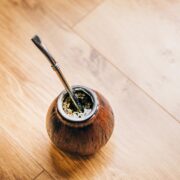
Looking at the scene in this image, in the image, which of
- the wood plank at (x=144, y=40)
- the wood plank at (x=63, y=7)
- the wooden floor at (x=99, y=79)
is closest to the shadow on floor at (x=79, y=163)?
the wooden floor at (x=99, y=79)

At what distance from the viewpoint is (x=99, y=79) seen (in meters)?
1.01

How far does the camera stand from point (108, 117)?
0.82 m

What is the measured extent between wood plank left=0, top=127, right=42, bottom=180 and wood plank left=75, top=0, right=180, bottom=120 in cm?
31

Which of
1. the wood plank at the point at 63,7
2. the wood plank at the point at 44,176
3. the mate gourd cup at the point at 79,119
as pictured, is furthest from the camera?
the wood plank at the point at 63,7

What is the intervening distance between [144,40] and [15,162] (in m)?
0.44

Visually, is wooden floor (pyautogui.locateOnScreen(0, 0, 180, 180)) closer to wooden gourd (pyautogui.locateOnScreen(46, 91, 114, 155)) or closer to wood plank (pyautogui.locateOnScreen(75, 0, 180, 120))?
wood plank (pyautogui.locateOnScreen(75, 0, 180, 120))

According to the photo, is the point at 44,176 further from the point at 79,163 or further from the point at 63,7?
the point at 63,7

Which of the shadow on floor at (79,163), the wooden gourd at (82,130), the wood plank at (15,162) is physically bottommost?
the shadow on floor at (79,163)

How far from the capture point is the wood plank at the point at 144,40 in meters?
1.00

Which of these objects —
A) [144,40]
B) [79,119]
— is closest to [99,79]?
[144,40]

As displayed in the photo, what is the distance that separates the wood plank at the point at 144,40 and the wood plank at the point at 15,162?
0.31 m

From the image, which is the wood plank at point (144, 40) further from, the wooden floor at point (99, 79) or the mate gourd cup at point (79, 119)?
the mate gourd cup at point (79, 119)

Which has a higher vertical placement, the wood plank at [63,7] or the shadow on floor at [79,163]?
the wood plank at [63,7]

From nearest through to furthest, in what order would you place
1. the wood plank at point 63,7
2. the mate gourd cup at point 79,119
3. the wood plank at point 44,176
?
the mate gourd cup at point 79,119 < the wood plank at point 44,176 < the wood plank at point 63,7
